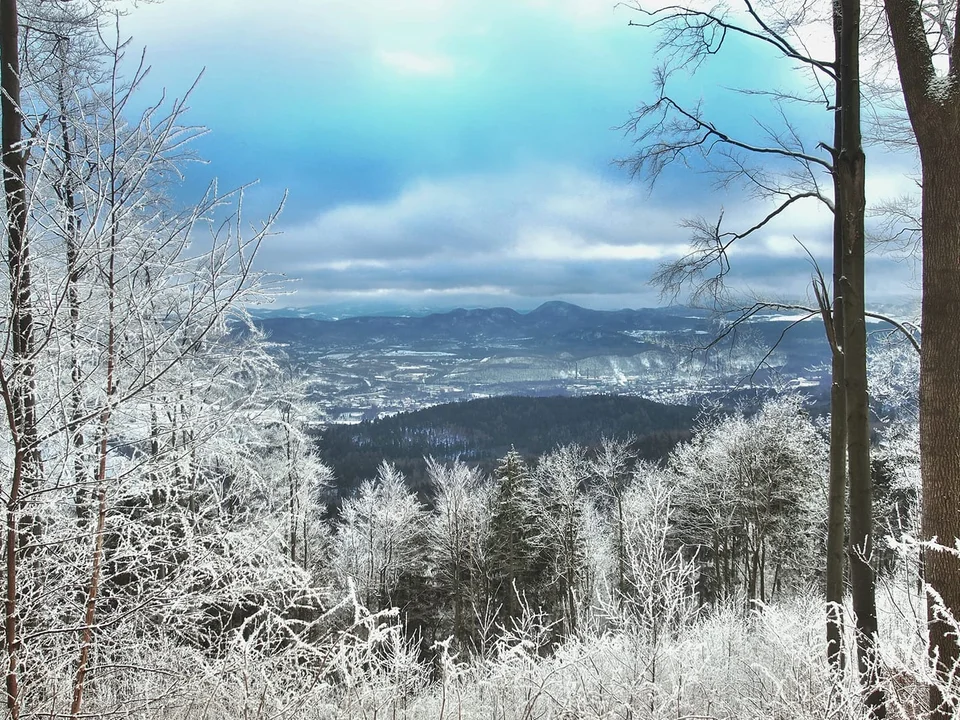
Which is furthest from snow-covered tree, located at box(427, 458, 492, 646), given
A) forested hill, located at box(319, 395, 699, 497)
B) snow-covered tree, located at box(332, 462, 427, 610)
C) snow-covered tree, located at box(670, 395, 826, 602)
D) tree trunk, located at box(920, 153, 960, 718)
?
forested hill, located at box(319, 395, 699, 497)

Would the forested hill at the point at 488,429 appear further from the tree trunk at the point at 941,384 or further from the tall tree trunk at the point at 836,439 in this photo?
the tree trunk at the point at 941,384

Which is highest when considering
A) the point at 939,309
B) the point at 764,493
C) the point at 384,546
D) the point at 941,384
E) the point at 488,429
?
the point at 939,309

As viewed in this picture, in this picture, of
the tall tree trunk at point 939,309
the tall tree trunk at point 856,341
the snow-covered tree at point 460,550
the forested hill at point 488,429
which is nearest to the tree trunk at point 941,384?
the tall tree trunk at point 939,309

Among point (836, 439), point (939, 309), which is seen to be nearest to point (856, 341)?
point (939, 309)

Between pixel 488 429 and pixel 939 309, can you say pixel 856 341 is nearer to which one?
pixel 939 309

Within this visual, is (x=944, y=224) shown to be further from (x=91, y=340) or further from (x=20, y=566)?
(x=20, y=566)

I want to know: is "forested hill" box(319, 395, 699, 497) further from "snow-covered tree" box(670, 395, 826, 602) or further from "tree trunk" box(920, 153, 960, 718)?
"tree trunk" box(920, 153, 960, 718)
